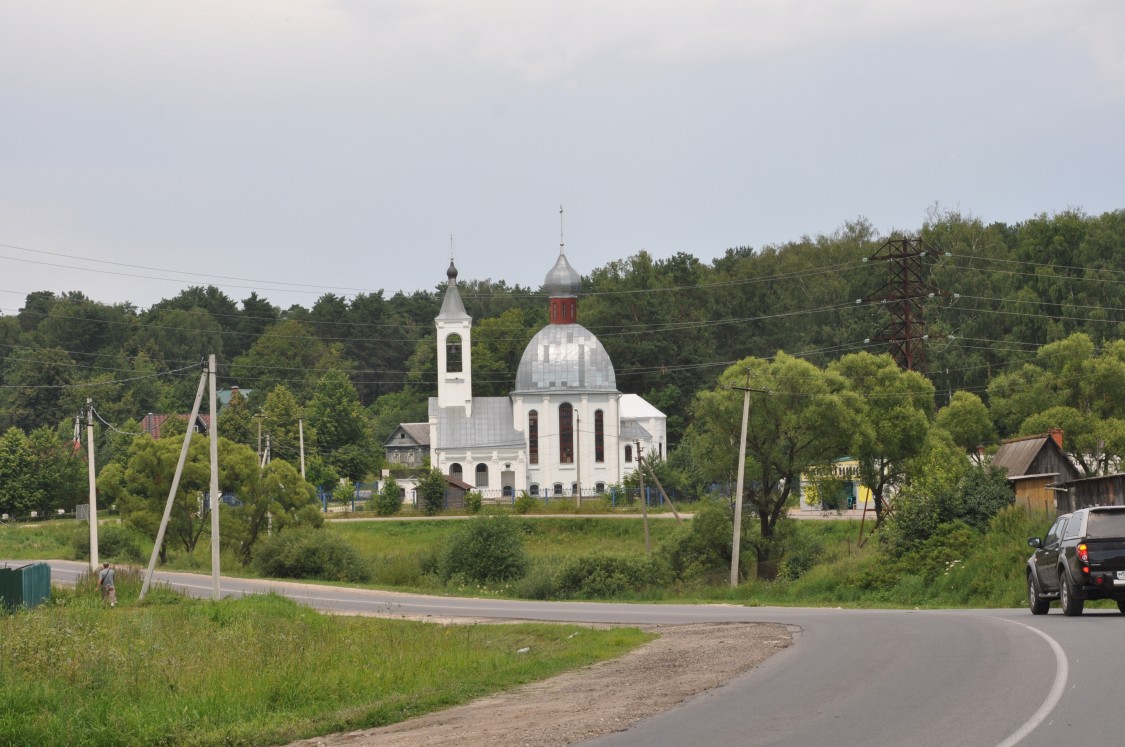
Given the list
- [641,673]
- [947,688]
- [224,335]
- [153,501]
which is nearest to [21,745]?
[641,673]

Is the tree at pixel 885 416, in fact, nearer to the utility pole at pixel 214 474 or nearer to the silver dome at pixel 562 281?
the utility pole at pixel 214 474

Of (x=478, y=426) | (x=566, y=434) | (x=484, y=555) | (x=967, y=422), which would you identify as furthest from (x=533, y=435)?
(x=484, y=555)

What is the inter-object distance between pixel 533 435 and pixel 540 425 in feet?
2.92

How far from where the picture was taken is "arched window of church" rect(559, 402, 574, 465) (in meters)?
95.4

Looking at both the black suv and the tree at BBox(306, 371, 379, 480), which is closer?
the black suv

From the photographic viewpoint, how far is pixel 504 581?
2005 inches

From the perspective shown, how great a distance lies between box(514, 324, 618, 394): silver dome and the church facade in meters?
0.07

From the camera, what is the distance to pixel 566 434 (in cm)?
9594

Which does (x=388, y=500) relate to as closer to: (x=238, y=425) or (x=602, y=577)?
(x=238, y=425)

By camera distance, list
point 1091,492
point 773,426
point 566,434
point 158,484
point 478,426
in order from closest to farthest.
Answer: point 1091,492 < point 773,426 < point 158,484 < point 566,434 < point 478,426

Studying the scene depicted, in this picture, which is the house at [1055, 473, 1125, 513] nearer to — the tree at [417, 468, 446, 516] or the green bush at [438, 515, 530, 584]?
the green bush at [438, 515, 530, 584]

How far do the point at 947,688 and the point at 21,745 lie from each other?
901 centimetres

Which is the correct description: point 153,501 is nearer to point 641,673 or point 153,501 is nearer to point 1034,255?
point 641,673

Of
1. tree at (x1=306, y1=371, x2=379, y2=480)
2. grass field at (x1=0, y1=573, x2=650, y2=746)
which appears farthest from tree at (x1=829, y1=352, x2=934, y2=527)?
tree at (x1=306, y1=371, x2=379, y2=480)
